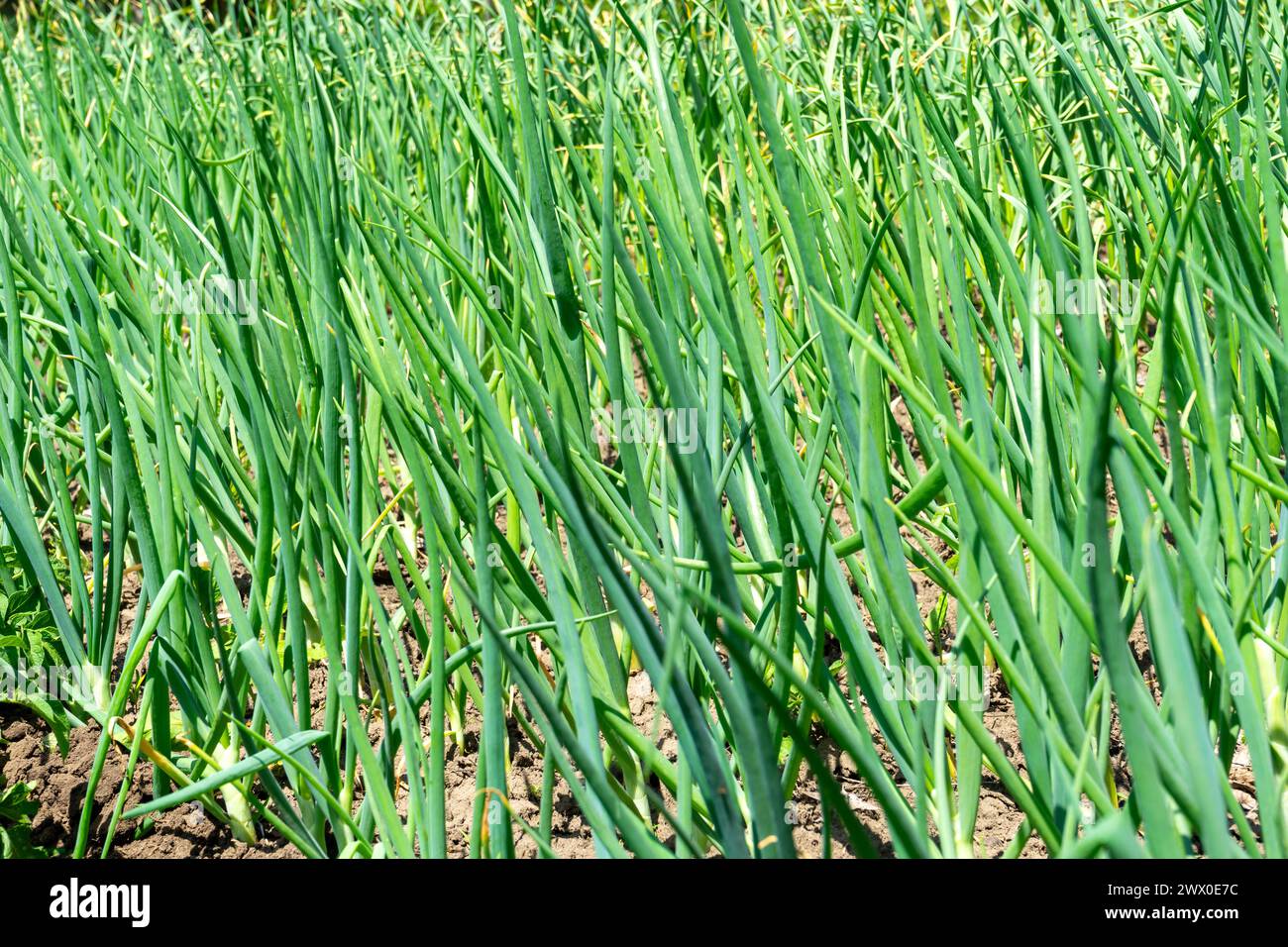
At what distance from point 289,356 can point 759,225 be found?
75 centimetres

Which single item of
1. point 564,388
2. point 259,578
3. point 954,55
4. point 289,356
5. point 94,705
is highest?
point 954,55

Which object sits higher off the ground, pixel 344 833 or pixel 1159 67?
pixel 1159 67

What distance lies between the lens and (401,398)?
1.14 metres

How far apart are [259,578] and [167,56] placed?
164 cm

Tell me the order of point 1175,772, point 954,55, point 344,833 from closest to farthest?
point 1175,772
point 344,833
point 954,55

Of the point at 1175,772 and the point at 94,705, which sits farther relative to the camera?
the point at 94,705

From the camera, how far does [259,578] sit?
1055 mm

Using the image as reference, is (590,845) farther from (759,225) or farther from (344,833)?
(759,225)

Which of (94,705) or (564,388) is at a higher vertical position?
(564,388)
